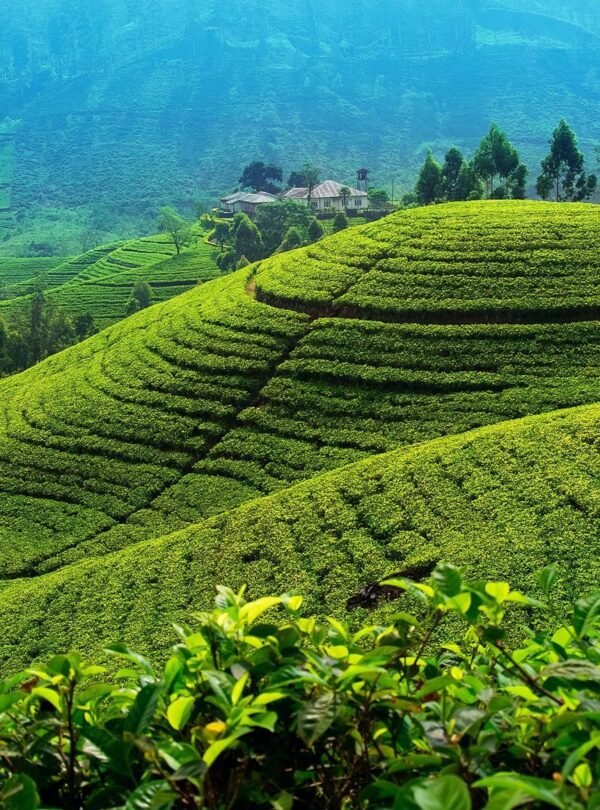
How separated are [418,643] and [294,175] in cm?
10213

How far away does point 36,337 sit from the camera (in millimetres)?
50594

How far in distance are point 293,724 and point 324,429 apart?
20539 millimetres

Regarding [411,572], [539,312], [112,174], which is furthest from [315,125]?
[411,572]

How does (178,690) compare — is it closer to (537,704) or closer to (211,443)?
(537,704)

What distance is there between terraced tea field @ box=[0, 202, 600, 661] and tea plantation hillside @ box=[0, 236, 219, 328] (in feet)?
97.5

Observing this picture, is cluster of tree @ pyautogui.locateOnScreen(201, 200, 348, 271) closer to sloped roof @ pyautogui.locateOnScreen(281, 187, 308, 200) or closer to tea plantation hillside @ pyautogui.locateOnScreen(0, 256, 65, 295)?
sloped roof @ pyautogui.locateOnScreen(281, 187, 308, 200)

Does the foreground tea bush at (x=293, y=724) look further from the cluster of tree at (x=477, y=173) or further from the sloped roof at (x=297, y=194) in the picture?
the sloped roof at (x=297, y=194)

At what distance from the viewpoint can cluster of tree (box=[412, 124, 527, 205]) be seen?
4572cm

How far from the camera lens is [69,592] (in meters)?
18.1

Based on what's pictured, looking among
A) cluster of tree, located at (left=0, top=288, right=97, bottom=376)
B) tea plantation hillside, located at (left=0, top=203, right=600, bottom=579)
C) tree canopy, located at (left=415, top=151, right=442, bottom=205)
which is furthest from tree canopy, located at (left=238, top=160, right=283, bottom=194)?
tea plantation hillside, located at (left=0, top=203, right=600, bottom=579)

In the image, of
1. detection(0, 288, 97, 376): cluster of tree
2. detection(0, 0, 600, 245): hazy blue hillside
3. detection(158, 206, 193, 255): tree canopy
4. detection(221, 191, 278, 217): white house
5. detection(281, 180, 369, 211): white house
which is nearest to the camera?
detection(0, 288, 97, 376): cluster of tree

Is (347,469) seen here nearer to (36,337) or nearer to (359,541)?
(359,541)

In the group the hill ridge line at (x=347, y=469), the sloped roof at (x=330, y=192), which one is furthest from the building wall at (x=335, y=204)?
the hill ridge line at (x=347, y=469)

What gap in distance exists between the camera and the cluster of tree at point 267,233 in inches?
2466
